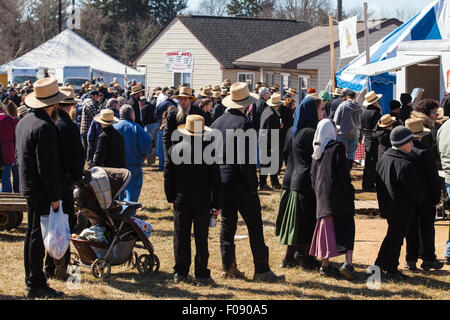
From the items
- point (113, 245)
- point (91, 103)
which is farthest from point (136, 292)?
point (91, 103)

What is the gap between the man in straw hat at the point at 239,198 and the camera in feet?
24.8

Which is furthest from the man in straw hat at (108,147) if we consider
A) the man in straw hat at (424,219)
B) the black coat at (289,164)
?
the man in straw hat at (424,219)

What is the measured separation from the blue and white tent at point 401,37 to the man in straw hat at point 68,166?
10088 mm

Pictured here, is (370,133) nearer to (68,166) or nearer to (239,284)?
(239,284)

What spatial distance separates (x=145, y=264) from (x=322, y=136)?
2375 millimetres

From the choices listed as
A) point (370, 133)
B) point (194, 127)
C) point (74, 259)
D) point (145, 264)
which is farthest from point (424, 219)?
point (370, 133)

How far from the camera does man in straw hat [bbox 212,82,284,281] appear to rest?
24.8 ft

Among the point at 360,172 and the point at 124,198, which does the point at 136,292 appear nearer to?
the point at 124,198

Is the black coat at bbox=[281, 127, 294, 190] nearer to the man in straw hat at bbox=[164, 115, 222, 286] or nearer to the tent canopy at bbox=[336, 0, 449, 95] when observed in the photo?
the man in straw hat at bbox=[164, 115, 222, 286]

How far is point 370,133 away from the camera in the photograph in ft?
45.0

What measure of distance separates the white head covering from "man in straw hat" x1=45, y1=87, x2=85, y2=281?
2359 millimetres

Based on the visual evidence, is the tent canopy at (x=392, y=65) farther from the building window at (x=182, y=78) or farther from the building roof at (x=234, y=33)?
the building window at (x=182, y=78)

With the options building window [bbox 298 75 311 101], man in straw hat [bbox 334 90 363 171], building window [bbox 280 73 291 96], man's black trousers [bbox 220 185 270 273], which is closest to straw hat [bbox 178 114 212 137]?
man's black trousers [bbox 220 185 270 273]

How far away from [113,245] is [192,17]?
35.0 meters
